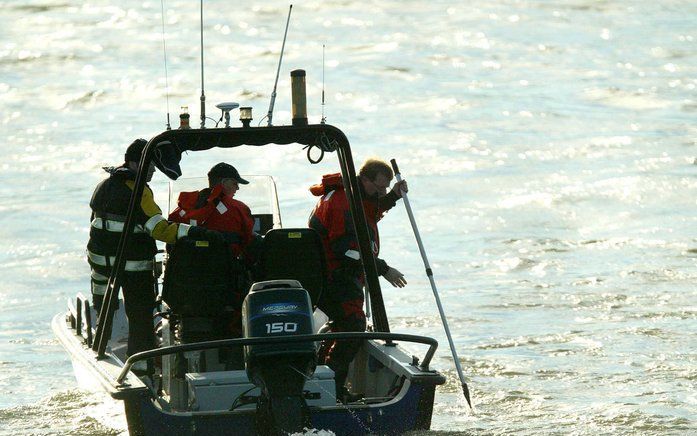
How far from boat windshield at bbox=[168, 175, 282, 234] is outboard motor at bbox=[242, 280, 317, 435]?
2.22 m

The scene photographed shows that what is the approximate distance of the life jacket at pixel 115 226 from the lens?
7.78 m

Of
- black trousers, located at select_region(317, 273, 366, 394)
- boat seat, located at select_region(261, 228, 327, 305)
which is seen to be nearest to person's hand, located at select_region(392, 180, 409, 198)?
black trousers, located at select_region(317, 273, 366, 394)

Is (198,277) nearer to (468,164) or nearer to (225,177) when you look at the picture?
(225,177)

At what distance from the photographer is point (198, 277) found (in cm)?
729

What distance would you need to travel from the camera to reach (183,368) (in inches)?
286

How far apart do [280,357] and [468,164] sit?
12900 millimetres

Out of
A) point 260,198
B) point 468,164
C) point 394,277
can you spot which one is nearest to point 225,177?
point 394,277

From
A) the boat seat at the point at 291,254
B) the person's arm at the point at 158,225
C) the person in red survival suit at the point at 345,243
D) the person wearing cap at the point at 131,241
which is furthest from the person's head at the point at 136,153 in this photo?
the person in red survival suit at the point at 345,243

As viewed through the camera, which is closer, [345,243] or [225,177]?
[225,177]

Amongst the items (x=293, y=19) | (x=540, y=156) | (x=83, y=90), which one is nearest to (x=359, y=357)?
(x=540, y=156)

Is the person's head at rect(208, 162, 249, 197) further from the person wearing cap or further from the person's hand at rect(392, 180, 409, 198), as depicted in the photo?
the person's hand at rect(392, 180, 409, 198)

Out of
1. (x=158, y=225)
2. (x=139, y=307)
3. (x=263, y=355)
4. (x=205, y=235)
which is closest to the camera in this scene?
(x=263, y=355)

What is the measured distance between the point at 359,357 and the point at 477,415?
48.3 inches

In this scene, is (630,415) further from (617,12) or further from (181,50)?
(617,12)
